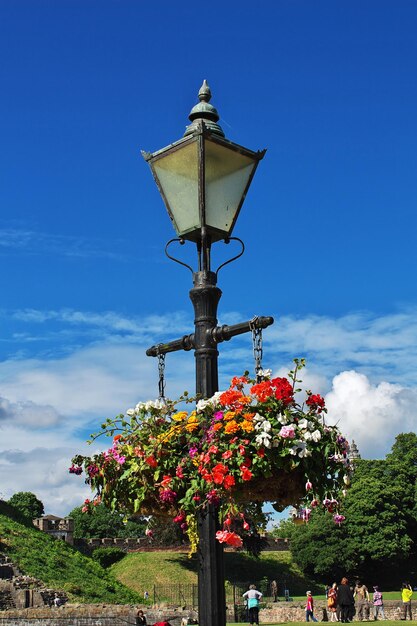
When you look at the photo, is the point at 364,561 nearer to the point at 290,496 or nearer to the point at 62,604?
the point at 62,604

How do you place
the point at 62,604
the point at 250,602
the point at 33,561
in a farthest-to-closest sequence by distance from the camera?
the point at 33,561, the point at 62,604, the point at 250,602

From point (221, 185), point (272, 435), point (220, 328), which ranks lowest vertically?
point (272, 435)

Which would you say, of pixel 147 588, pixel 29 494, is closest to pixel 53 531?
pixel 147 588

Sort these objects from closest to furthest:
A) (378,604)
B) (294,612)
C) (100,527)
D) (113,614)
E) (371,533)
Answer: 1. (113,614)
2. (378,604)
3. (294,612)
4. (371,533)
5. (100,527)

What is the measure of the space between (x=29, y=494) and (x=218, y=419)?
87.2m

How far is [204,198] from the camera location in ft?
15.3

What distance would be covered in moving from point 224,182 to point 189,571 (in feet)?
167

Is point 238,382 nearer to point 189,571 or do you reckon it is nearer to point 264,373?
point 264,373

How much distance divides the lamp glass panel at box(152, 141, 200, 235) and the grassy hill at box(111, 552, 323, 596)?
47479 mm

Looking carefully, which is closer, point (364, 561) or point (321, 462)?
point (321, 462)

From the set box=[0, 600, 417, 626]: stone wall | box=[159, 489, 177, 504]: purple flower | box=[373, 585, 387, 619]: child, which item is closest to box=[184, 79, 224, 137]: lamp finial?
box=[159, 489, 177, 504]: purple flower

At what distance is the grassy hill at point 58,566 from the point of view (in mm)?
38812

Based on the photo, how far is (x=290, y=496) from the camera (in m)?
4.30

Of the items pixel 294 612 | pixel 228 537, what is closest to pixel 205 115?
pixel 228 537
